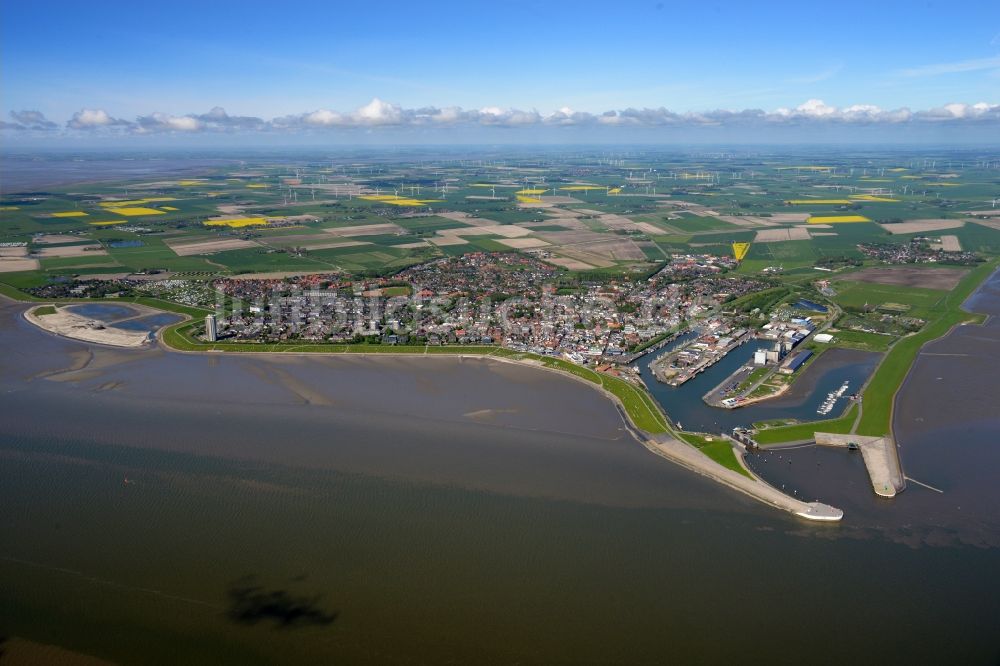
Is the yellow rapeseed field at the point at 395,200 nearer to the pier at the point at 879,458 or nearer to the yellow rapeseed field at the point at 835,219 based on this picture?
the yellow rapeseed field at the point at 835,219

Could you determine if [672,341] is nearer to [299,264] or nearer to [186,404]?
[186,404]

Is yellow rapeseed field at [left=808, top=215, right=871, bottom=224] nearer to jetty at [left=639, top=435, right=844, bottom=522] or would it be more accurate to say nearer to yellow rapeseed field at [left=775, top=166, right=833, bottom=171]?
jetty at [left=639, top=435, right=844, bottom=522]

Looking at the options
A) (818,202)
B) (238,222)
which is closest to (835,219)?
(818,202)

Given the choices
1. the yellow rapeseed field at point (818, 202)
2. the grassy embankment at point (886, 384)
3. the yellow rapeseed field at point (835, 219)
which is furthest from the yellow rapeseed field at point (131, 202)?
→ the grassy embankment at point (886, 384)

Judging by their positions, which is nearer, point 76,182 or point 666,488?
point 666,488

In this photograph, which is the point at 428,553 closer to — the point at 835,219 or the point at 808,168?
the point at 835,219

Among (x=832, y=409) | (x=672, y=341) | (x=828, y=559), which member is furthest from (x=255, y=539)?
(x=672, y=341)

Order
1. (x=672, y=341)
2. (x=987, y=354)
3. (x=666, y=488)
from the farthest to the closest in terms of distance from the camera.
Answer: (x=672, y=341)
(x=987, y=354)
(x=666, y=488)
